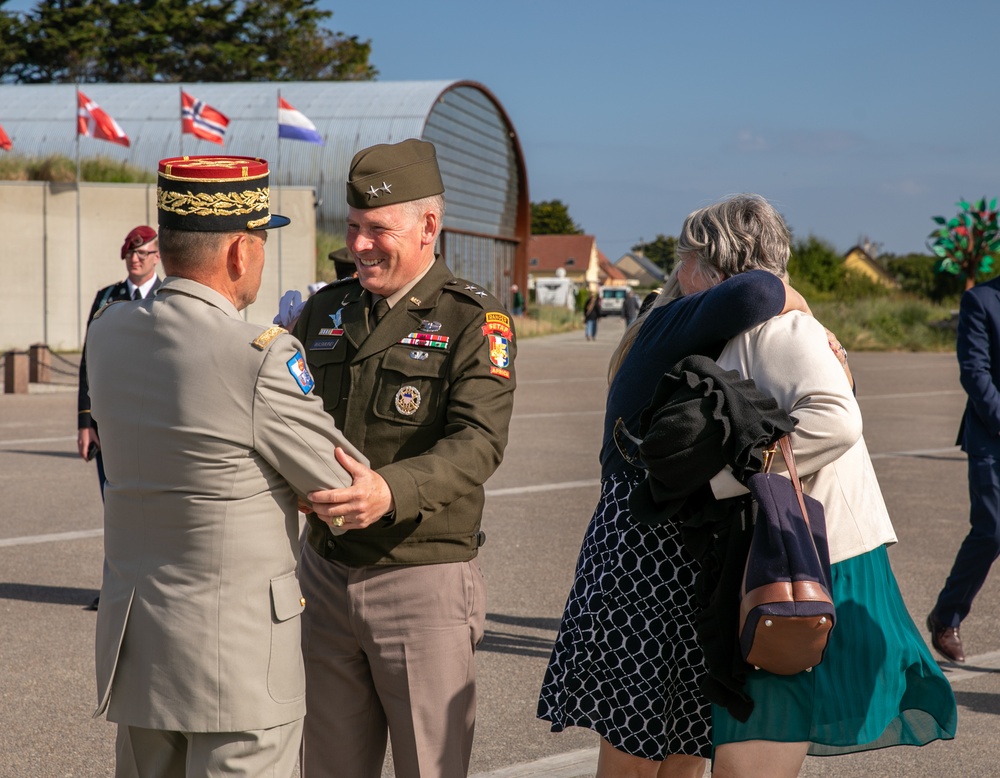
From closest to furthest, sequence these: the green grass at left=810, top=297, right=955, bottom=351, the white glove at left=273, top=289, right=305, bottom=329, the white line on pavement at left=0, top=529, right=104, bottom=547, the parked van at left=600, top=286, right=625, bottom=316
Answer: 1. the white glove at left=273, top=289, right=305, bottom=329
2. the white line on pavement at left=0, top=529, right=104, bottom=547
3. the green grass at left=810, top=297, right=955, bottom=351
4. the parked van at left=600, top=286, right=625, bottom=316

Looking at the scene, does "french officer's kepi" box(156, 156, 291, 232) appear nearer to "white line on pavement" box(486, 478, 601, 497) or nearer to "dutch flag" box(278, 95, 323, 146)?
"white line on pavement" box(486, 478, 601, 497)

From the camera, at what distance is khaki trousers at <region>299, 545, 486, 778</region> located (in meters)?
2.93

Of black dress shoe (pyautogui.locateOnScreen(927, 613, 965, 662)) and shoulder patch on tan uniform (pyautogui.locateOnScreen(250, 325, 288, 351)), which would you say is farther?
black dress shoe (pyautogui.locateOnScreen(927, 613, 965, 662))

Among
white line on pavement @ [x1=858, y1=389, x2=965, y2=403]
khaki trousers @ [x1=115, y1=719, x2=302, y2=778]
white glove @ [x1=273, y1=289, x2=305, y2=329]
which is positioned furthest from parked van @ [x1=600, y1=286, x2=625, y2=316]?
khaki trousers @ [x1=115, y1=719, x2=302, y2=778]

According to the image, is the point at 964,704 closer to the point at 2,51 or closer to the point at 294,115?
the point at 294,115

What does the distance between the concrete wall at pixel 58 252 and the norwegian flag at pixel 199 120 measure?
1.78 m

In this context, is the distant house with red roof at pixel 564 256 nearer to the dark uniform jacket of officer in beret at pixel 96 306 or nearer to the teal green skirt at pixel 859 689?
the dark uniform jacket of officer in beret at pixel 96 306

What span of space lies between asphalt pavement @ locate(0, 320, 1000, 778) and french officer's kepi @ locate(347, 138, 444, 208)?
223 centimetres

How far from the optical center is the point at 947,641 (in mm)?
5492

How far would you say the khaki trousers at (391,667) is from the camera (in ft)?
9.61


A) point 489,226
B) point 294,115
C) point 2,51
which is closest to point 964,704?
point 294,115

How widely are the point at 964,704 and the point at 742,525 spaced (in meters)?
2.94

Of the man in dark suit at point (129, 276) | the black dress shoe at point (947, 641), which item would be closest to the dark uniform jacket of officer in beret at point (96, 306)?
the man in dark suit at point (129, 276)

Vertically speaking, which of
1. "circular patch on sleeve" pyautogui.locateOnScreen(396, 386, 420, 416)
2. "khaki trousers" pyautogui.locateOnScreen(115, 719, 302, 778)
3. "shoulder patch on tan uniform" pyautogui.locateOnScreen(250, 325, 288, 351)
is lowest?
"khaki trousers" pyautogui.locateOnScreen(115, 719, 302, 778)
